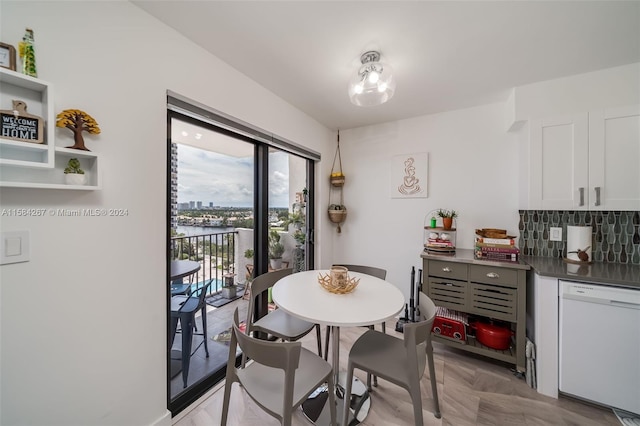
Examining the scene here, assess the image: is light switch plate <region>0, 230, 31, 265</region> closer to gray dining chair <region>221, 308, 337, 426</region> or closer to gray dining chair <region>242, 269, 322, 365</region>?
gray dining chair <region>221, 308, 337, 426</region>

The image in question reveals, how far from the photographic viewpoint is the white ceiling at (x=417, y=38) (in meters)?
1.31

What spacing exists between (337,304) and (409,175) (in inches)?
81.0

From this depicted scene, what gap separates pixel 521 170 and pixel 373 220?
158cm

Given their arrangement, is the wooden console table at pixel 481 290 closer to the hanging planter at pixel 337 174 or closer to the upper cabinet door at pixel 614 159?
the upper cabinet door at pixel 614 159

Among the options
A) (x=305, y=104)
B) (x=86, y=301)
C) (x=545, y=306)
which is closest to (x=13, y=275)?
(x=86, y=301)

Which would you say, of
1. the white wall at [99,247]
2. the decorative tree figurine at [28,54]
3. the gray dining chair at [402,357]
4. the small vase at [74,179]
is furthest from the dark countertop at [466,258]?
the decorative tree figurine at [28,54]

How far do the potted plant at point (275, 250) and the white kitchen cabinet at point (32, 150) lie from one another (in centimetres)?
163

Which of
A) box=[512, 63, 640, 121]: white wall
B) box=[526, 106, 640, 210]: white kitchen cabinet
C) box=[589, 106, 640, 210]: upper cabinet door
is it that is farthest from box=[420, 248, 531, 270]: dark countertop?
box=[512, 63, 640, 121]: white wall

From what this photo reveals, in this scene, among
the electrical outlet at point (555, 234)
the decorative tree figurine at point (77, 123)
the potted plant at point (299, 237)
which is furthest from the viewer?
the potted plant at point (299, 237)

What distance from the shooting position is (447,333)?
2180 mm

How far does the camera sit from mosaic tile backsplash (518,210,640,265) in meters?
1.98

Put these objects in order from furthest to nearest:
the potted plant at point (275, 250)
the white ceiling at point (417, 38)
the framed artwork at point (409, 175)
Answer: the framed artwork at point (409, 175), the potted plant at point (275, 250), the white ceiling at point (417, 38)

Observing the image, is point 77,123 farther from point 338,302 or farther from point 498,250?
point 498,250

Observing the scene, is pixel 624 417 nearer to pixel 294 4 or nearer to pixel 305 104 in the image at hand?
pixel 294 4
